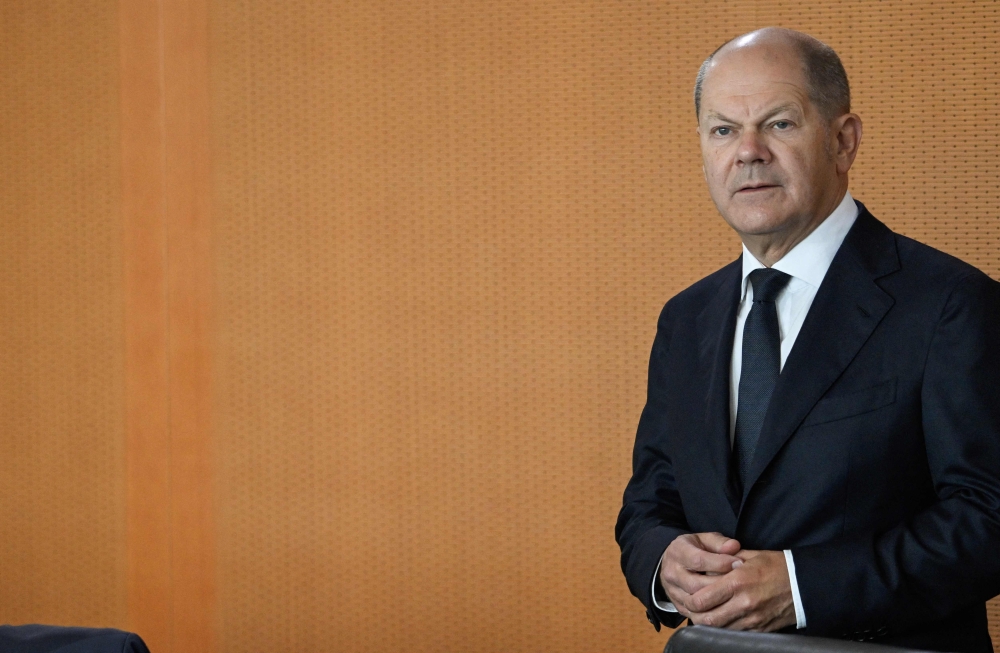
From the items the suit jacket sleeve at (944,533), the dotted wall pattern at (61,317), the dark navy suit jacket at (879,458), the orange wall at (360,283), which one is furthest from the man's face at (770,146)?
the dotted wall pattern at (61,317)

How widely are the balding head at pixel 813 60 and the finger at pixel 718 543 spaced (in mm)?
654

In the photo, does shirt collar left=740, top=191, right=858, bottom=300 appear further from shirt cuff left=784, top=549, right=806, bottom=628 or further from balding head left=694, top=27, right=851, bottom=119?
shirt cuff left=784, top=549, right=806, bottom=628

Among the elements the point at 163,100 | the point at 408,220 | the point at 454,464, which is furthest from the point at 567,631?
the point at 163,100

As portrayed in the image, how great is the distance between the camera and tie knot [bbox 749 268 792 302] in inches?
58.8

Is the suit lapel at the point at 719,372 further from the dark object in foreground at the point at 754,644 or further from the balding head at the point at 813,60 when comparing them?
the dark object in foreground at the point at 754,644

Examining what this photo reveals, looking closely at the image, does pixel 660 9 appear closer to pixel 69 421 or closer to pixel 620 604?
pixel 620 604

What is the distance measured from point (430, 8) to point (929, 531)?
2202mm

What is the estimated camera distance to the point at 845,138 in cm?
154

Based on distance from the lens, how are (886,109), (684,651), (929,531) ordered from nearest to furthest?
(684,651)
(929,531)
(886,109)

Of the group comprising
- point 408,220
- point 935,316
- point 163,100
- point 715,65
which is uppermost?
point 163,100

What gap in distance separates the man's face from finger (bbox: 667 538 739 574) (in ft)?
1.56

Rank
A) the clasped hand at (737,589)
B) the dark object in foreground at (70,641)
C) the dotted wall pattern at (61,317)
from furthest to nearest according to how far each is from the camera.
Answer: the dotted wall pattern at (61,317)
the clasped hand at (737,589)
the dark object in foreground at (70,641)

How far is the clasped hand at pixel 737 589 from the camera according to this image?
1.33m

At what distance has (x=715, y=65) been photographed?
1.53 m
